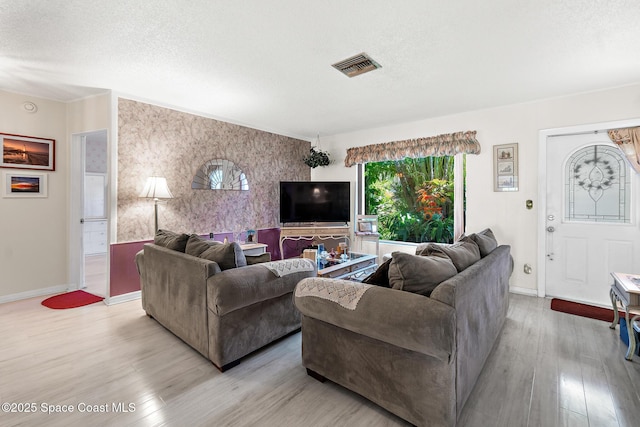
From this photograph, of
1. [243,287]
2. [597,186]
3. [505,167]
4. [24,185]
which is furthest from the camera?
[505,167]

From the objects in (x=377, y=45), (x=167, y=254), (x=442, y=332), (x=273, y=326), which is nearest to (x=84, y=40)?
(x=167, y=254)

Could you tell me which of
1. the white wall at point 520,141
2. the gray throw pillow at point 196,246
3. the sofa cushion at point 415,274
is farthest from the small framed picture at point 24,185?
the white wall at point 520,141

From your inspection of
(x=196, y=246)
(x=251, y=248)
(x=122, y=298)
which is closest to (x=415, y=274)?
(x=196, y=246)

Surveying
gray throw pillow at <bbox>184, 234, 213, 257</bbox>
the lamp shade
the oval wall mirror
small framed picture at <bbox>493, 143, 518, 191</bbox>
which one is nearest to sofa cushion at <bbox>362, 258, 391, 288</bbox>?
gray throw pillow at <bbox>184, 234, 213, 257</bbox>

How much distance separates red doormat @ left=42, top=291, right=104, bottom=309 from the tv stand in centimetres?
259

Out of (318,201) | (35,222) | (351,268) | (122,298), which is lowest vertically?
(122,298)

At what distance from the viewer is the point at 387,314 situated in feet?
4.92

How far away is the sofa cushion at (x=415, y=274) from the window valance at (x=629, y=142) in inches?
121

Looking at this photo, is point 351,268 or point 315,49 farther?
point 351,268

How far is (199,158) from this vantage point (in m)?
4.21

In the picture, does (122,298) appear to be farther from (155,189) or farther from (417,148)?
(417,148)

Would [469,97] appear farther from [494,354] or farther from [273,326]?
[273,326]

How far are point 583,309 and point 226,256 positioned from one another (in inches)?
148

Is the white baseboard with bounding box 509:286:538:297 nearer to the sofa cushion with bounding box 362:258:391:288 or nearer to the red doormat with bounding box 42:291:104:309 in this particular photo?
the sofa cushion with bounding box 362:258:391:288
